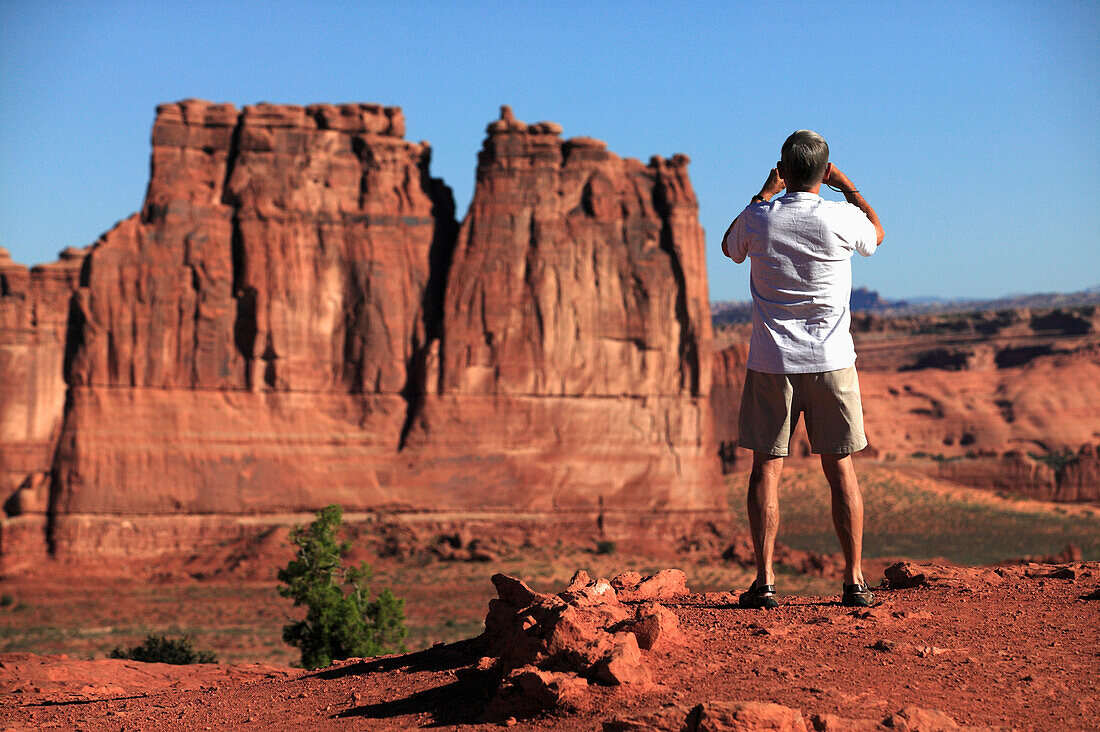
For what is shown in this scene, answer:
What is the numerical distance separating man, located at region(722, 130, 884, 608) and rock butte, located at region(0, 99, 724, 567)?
104 feet

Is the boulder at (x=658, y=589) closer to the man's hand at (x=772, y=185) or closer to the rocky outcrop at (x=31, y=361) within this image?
the man's hand at (x=772, y=185)

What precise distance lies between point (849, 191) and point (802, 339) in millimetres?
1005

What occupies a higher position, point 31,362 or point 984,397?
point 31,362

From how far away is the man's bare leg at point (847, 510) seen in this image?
20.5 feet

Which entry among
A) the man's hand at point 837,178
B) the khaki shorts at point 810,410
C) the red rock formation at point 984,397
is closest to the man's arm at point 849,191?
the man's hand at point 837,178

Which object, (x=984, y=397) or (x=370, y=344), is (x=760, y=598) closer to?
(x=370, y=344)

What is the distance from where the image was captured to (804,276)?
19.9ft

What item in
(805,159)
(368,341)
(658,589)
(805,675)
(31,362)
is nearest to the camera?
(805,675)

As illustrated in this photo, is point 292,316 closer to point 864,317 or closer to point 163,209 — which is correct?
point 163,209

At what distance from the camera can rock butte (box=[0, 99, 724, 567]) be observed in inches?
1437

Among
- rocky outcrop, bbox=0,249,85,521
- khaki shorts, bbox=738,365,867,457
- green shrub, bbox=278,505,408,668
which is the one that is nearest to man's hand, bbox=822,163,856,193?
khaki shorts, bbox=738,365,867,457

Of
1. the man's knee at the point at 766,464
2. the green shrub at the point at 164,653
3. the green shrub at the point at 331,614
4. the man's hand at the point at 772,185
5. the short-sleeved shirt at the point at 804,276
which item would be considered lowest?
the green shrub at the point at 164,653

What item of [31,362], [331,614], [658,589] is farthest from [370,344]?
[658,589]

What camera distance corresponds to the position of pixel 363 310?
1516 inches
